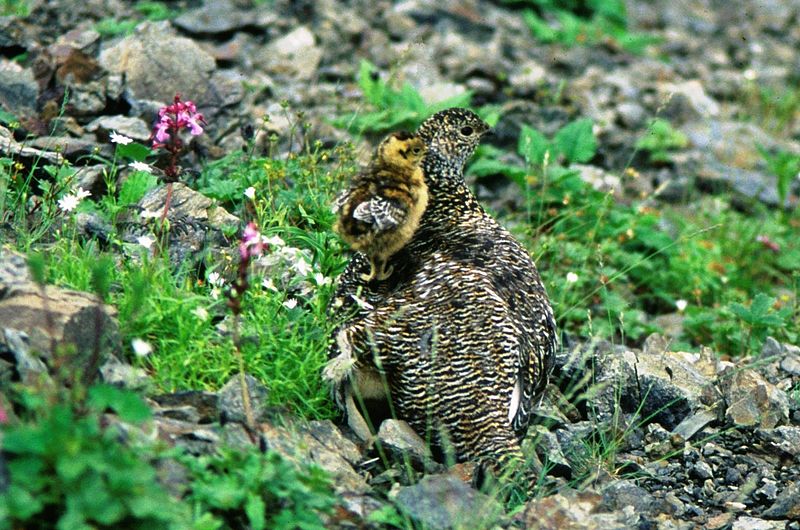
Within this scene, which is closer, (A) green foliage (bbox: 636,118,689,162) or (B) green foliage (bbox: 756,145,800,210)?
(B) green foliage (bbox: 756,145,800,210)

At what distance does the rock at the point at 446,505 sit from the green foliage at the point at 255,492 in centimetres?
39

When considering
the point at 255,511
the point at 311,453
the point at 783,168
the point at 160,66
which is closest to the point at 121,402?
the point at 255,511

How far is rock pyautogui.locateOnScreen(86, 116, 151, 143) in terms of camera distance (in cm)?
748

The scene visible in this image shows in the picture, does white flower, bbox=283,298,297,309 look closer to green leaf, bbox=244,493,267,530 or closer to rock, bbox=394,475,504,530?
rock, bbox=394,475,504,530

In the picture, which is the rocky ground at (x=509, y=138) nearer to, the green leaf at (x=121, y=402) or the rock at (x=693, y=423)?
the rock at (x=693, y=423)

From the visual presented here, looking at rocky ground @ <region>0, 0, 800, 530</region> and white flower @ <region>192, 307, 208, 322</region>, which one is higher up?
white flower @ <region>192, 307, 208, 322</region>

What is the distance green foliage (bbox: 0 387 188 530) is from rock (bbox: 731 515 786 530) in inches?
108

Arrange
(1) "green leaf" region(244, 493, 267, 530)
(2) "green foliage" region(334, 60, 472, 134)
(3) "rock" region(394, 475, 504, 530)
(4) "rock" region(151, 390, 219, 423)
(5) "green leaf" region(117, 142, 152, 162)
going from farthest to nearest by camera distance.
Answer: (2) "green foliage" region(334, 60, 472, 134), (5) "green leaf" region(117, 142, 152, 162), (4) "rock" region(151, 390, 219, 423), (3) "rock" region(394, 475, 504, 530), (1) "green leaf" region(244, 493, 267, 530)

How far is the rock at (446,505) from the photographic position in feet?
15.2

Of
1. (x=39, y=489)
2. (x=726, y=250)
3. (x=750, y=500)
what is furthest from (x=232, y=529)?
(x=726, y=250)

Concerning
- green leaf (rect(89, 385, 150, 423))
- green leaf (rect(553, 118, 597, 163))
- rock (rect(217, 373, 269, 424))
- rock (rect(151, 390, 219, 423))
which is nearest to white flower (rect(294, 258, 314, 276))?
rock (rect(217, 373, 269, 424))

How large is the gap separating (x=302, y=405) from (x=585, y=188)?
412 cm

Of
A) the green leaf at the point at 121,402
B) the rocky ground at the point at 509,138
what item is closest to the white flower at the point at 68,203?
the rocky ground at the point at 509,138

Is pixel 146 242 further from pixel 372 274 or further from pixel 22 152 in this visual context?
pixel 22 152
